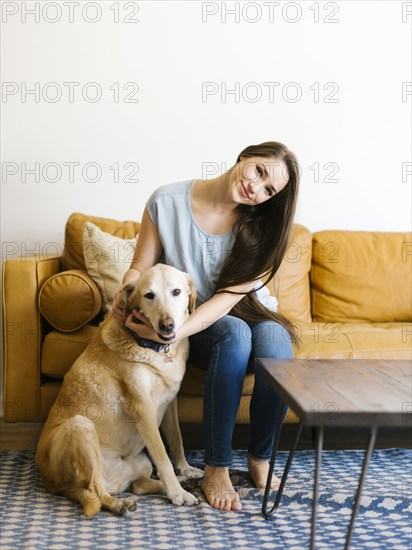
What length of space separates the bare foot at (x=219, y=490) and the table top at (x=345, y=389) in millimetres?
370

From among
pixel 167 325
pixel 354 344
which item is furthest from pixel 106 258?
pixel 354 344

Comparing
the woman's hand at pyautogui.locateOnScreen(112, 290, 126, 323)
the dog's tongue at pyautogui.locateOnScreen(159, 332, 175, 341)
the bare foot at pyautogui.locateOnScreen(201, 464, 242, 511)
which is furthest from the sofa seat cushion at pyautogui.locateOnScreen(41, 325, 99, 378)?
the bare foot at pyautogui.locateOnScreen(201, 464, 242, 511)

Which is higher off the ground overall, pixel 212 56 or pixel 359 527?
pixel 212 56

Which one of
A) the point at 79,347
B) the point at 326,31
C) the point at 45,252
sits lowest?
the point at 79,347

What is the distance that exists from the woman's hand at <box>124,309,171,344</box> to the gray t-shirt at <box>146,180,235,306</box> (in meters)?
0.31

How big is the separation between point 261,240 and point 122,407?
73 cm

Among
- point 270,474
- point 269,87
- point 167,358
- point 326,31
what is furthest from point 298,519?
point 326,31

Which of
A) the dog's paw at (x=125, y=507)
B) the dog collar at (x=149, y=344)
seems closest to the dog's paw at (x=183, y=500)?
the dog's paw at (x=125, y=507)

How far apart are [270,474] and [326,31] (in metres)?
2.30

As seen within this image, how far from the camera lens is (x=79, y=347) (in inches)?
94.7

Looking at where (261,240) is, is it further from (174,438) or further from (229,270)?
(174,438)

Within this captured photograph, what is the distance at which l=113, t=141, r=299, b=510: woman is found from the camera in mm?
2037

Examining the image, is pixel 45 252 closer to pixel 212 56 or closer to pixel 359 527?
pixel 212 56

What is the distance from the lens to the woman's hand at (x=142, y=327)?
2.01m
